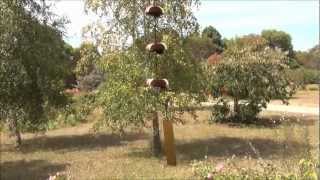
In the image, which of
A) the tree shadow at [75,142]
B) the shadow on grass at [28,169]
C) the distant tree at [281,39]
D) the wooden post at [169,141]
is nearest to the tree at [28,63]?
the tree shadow at [75,142]

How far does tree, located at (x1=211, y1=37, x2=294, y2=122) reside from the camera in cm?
2539

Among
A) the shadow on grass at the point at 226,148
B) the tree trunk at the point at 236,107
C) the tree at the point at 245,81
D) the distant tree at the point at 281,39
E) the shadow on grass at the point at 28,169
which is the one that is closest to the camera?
the shadow on grass at the point at 28,169

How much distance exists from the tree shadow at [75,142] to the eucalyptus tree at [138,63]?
9.05 feet

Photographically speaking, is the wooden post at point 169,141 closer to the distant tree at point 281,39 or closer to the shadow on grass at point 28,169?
the shadow on grass at point 28,169

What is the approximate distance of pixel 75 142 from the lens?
21.8m

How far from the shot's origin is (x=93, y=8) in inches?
709

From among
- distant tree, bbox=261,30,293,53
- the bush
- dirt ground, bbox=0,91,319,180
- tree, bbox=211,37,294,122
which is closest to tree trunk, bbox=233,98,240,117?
tree, bbox=211,37,294,122

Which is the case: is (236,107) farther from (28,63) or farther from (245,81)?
(28,63)

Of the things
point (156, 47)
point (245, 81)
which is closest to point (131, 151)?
point (245, 81)

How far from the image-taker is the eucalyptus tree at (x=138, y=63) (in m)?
16.7

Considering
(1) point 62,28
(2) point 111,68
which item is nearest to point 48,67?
(1) point 62,28

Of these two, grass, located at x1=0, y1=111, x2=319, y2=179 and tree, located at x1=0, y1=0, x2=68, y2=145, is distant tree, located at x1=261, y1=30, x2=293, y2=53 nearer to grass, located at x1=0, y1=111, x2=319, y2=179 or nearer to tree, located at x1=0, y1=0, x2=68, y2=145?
grass, located at x1=0, y1=111, x2=319, y2=179

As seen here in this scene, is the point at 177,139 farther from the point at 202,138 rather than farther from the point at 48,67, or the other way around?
the point at 48,67

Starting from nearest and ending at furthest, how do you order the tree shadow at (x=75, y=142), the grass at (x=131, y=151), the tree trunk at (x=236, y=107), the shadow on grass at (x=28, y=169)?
the grass at (x=131, y=151) → the shadow on grass at (x=28, y=169) → the tree shadow at (x=75, y=142) → the tree trunk at (x=236, y=107)
